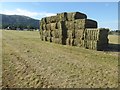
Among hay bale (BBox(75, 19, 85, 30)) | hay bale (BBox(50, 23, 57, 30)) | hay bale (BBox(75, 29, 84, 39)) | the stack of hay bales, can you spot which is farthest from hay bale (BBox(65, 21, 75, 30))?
hay bale (BBox(50, 23, 57, 30))

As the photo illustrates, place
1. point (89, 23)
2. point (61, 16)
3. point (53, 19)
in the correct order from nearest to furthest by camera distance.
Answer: point (89, 23) → point (61, 16) → point (53, 19)

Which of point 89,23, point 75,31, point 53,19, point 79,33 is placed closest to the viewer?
point 89,23

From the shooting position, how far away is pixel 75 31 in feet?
84.6

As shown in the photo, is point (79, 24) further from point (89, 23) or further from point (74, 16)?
point (74, 16)

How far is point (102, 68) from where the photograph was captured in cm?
1270

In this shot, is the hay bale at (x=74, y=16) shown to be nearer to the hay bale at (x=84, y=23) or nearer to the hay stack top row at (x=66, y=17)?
the hay stack top row at (x=66, y=17)

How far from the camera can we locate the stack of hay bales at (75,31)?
2238 centimetres

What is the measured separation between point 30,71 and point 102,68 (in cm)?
418

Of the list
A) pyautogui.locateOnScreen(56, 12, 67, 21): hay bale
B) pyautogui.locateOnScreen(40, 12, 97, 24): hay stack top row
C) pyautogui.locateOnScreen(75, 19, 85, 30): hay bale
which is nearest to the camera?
pyautogui.locateOnScreen(75, 19, 85, 30): hay bale

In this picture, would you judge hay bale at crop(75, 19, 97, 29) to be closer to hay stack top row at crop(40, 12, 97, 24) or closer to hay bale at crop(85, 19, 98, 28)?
hay bale at crop(85, 19, 98, 28)

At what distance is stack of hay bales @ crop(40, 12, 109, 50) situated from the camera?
2238cm

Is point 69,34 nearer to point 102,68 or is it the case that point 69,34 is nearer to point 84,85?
point 102,68

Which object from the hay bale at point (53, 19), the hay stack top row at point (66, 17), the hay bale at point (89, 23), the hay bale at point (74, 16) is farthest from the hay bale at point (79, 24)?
the hay bale at point (53, 19)

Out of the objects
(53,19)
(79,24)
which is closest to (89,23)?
(79,24)
